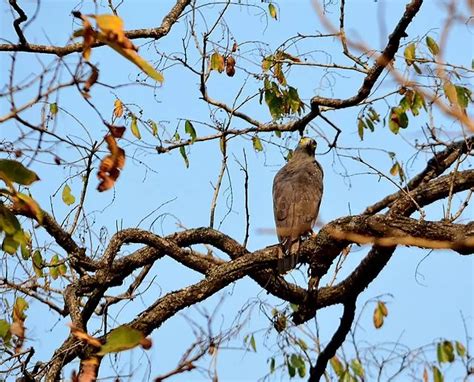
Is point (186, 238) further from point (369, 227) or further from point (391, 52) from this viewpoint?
point (391, 52)

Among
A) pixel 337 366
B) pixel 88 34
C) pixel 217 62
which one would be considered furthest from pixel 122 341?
pixel 217 62

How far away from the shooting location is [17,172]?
2.19 meters

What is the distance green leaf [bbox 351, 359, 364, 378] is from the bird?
0.79m

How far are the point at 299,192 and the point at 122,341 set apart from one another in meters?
4.33

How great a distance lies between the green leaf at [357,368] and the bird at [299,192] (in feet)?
2.59

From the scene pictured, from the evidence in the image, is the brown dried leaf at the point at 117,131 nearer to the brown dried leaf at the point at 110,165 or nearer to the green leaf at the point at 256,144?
the brown dried leaf at the point at 110,165

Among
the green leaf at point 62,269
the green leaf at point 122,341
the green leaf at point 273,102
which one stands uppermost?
the green leaf at point 273,102

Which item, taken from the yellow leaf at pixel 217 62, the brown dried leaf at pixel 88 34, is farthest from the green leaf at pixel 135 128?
the brown dried leaf at pixel 88 34

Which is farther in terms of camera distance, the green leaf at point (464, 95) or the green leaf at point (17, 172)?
the green leaf at point (464, 95)

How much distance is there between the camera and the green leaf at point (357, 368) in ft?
16.3

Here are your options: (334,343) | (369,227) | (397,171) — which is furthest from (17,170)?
(397,171)

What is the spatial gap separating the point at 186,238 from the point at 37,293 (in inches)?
52.3

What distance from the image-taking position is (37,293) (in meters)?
5.84

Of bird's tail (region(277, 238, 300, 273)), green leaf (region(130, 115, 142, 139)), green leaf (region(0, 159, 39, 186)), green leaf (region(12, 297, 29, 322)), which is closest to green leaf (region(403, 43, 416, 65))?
bird's tail (region(277, 238, 300, 273))
